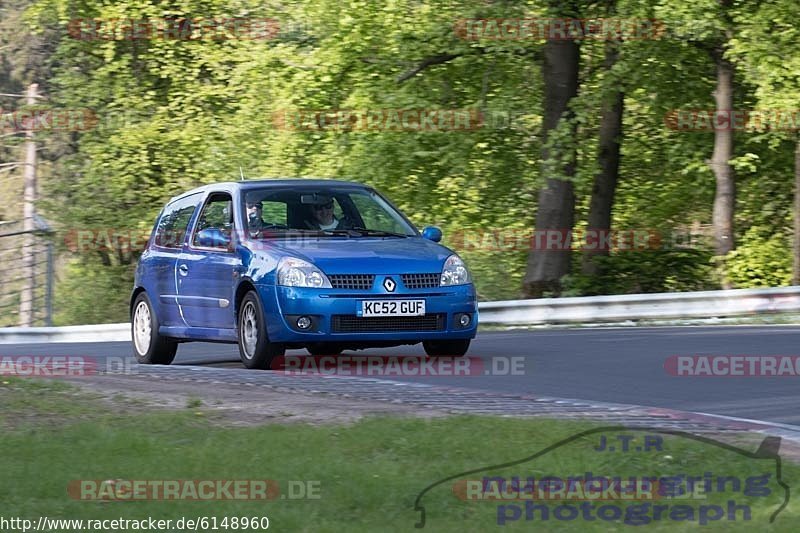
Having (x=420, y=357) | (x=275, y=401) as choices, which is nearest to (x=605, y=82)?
(x=420, y=357)

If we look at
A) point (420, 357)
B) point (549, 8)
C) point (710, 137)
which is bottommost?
point (420, 357)

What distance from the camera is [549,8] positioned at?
26078mm

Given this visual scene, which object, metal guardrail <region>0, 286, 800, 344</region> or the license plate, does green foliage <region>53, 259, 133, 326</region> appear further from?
the license plate

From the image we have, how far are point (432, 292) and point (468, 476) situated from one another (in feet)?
19.7

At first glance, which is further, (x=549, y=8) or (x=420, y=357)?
(x=549, y=8)

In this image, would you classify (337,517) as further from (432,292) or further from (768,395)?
(432,292)

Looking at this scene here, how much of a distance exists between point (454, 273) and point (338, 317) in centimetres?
112

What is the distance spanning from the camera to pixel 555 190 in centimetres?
2761

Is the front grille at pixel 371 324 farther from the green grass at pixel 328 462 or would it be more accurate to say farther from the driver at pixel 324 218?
the green grass at pixel 328 462

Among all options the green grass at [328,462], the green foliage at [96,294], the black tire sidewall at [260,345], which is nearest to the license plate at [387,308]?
the black tire sidewall at [260,345]

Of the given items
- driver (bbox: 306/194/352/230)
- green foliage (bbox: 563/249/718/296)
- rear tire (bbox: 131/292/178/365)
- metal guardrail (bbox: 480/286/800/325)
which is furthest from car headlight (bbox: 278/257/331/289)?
green foliage (bbox: 563/249/718/296)

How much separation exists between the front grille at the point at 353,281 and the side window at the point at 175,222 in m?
2.50

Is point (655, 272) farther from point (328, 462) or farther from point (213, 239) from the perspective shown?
point (328, 462)

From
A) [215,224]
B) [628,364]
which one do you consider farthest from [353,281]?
[628,364]
